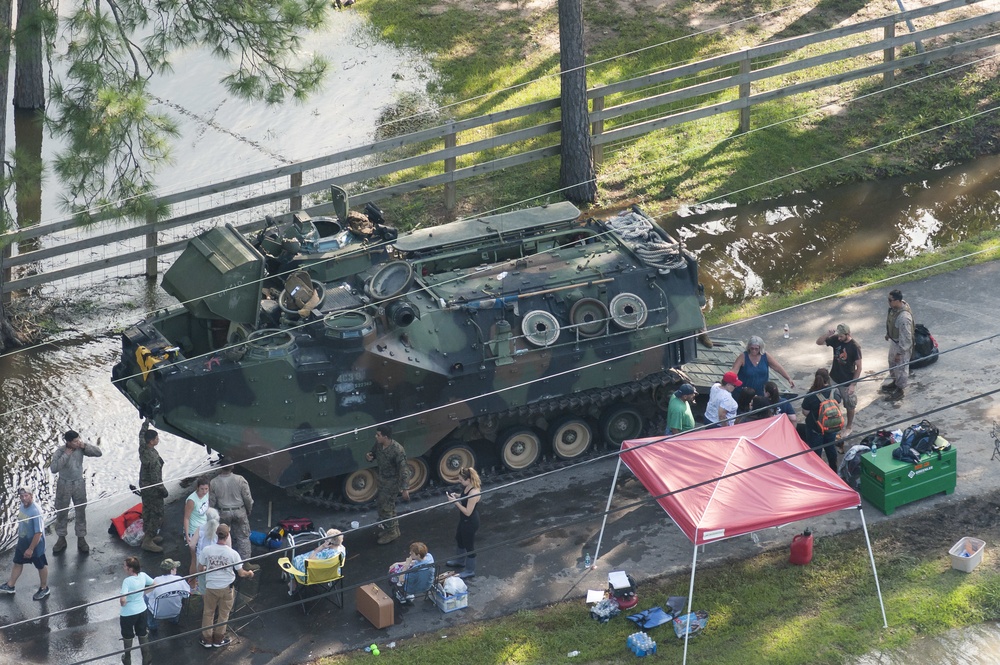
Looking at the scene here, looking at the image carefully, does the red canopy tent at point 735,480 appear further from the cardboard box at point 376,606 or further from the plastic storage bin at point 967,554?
the cardboard box at point 376,606

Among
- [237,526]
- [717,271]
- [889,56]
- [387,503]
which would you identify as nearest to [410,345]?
[387,503]

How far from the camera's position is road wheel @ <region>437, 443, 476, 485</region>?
16875mm

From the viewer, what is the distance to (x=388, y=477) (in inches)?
619

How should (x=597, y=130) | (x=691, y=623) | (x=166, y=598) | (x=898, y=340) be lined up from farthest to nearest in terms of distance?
(x=597, y=130), (x=898, y=340), (x=166, y=598), (x=691, y=623)

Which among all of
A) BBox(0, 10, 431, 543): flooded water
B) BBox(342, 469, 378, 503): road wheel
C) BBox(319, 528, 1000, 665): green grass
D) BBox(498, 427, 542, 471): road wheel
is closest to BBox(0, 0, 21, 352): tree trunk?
BBox(0, 10, 431, 543): flooded water

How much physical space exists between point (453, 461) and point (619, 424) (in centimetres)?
224

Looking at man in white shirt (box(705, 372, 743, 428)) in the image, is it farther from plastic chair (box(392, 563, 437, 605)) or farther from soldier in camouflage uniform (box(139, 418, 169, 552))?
soldier in camouflage uniform (box(139, 418, 169, 552))

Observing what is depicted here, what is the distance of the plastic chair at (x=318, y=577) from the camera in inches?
569

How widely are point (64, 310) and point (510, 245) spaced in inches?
293

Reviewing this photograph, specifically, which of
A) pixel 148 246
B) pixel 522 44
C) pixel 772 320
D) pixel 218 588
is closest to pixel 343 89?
pixel 522 44

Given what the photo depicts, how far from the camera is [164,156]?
61.1ft

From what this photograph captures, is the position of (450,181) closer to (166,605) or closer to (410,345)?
(410,345)

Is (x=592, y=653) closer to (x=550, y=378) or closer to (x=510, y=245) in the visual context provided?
(x=550, y=378)

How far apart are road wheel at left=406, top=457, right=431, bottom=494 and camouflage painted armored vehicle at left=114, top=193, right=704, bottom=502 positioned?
0.08ft
